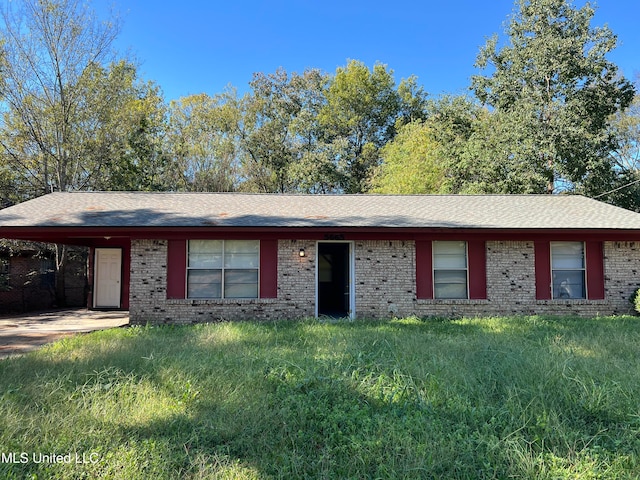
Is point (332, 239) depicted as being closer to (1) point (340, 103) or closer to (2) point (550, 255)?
(2) point (550, 255)

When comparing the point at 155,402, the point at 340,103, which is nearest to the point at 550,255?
the point at 155,402

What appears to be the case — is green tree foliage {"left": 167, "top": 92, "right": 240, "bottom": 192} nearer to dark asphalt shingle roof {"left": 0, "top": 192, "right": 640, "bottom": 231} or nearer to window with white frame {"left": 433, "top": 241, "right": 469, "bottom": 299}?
dark asphalt shingle roof {"left": 0, "top": 192, "right": 640, "bottom": 231}

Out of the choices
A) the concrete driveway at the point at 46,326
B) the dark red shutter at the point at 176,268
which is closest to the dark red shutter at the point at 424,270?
the dark red shutter at the point at 176,268

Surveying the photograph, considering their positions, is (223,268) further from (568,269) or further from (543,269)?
(568,269)

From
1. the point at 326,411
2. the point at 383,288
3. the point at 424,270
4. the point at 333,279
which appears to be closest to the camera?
the point at 326,411

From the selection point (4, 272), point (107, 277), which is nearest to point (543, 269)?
point (107, 277)

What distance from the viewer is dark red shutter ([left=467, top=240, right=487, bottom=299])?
10.3 metres

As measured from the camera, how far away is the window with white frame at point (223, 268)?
10.0m

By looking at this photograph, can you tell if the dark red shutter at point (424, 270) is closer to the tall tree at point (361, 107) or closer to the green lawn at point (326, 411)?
the green lawn at point (326, 411)

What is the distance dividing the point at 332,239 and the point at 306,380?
5.84 meters

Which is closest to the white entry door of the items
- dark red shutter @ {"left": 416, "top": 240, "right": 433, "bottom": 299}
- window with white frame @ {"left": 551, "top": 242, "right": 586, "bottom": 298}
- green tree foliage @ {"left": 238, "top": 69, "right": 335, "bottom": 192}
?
dark red shutter @ {"left": 416, "top": 240, "right": 433, "bottom": 299}

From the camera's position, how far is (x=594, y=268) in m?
10.5

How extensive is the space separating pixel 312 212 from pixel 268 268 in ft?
7.00

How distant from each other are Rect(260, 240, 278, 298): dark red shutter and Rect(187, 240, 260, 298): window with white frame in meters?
0.15
